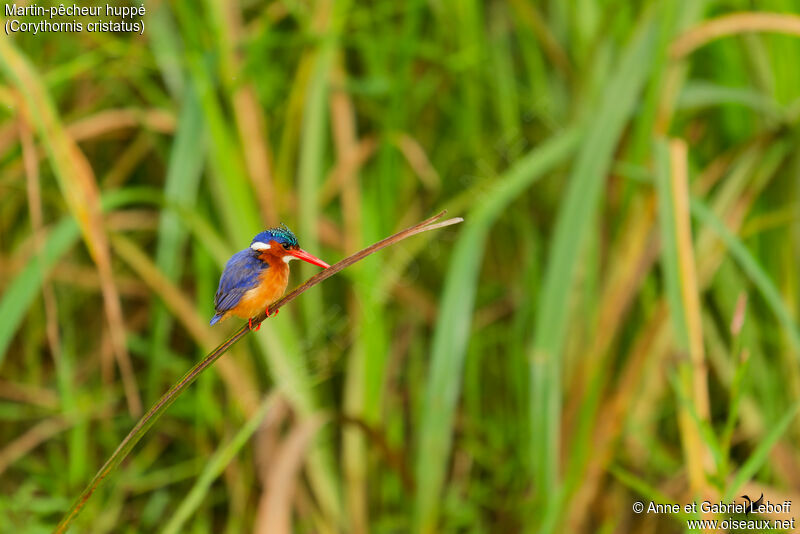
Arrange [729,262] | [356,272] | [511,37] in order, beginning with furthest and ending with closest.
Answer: [511,37] → [729,262] → [356,272]

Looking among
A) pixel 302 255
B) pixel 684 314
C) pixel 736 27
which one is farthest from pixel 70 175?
pixel 736 27

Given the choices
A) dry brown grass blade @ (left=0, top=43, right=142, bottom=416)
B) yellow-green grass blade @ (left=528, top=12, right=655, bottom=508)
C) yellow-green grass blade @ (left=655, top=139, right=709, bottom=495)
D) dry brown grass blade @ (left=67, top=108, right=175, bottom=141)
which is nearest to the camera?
dry brown grass blade @ (left=0, top=43, right=142, bottom=416)

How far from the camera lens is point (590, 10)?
1.55m

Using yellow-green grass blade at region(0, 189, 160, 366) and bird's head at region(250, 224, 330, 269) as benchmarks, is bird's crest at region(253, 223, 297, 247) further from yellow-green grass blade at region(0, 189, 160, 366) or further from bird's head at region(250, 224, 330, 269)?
yellow-green grass blade at region(0, 189, 160, 366)

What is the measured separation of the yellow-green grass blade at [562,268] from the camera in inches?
43.7

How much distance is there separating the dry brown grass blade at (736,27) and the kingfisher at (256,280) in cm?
106

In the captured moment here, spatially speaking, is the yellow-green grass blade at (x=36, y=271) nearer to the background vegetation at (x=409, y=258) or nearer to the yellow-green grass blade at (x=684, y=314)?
the background vegetation at (x=409, y=258)

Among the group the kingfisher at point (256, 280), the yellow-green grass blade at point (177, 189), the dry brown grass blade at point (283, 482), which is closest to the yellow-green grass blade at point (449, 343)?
the dry brown grass blade at point (283, 482)

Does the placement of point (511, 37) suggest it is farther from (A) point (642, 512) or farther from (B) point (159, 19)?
(A) point (642, 512)

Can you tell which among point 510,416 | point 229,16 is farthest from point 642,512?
point 229,16

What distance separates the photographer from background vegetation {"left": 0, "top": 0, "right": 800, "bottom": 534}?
1260 mm

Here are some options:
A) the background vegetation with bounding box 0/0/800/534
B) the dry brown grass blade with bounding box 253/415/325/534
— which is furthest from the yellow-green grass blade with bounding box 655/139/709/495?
the dry brown grass blade with bounding box 253/415/325/534

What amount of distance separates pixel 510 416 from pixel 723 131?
0.74m

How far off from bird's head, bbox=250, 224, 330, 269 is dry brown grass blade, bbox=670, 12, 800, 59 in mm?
1056
